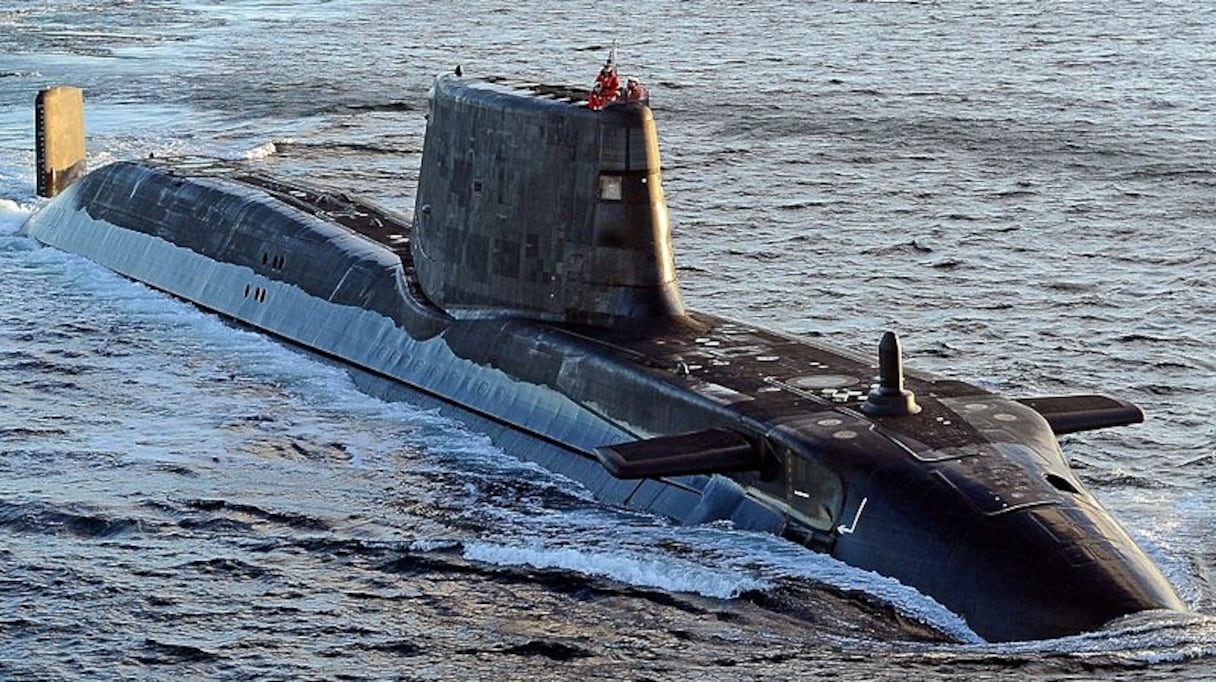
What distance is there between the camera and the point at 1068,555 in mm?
20672

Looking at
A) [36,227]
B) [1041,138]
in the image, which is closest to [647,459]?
[36,227]

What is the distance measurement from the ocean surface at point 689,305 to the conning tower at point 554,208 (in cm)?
223

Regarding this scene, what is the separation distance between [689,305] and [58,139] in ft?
51.3

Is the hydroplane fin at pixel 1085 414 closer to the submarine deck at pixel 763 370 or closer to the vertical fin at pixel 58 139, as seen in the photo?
the submarine deck at pixel 763 370

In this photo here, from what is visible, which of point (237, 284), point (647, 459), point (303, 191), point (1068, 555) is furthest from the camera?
point (303, 191)

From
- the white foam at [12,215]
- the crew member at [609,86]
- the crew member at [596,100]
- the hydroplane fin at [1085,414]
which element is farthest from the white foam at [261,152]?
the hydroplane fin at [1085,414]

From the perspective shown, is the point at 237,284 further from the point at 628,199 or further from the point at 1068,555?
the point at 1068,555

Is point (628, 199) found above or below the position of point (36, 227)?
above

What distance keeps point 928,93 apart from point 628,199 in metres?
32.3

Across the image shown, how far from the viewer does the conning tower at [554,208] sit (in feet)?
89.3

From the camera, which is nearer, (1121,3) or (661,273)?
(661,273)

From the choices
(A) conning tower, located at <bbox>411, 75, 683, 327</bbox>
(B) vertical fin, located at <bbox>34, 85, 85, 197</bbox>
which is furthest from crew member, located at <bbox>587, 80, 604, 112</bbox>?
(B) vertical fin, located at <bbox>34, 85, 85, 197</bbox>

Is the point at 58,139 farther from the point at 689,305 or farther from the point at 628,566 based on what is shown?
the point at 628,566

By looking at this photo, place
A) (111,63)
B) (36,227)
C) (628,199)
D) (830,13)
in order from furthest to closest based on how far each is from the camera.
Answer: (830,13)
(111,63)
(36,227)
(628,199)
